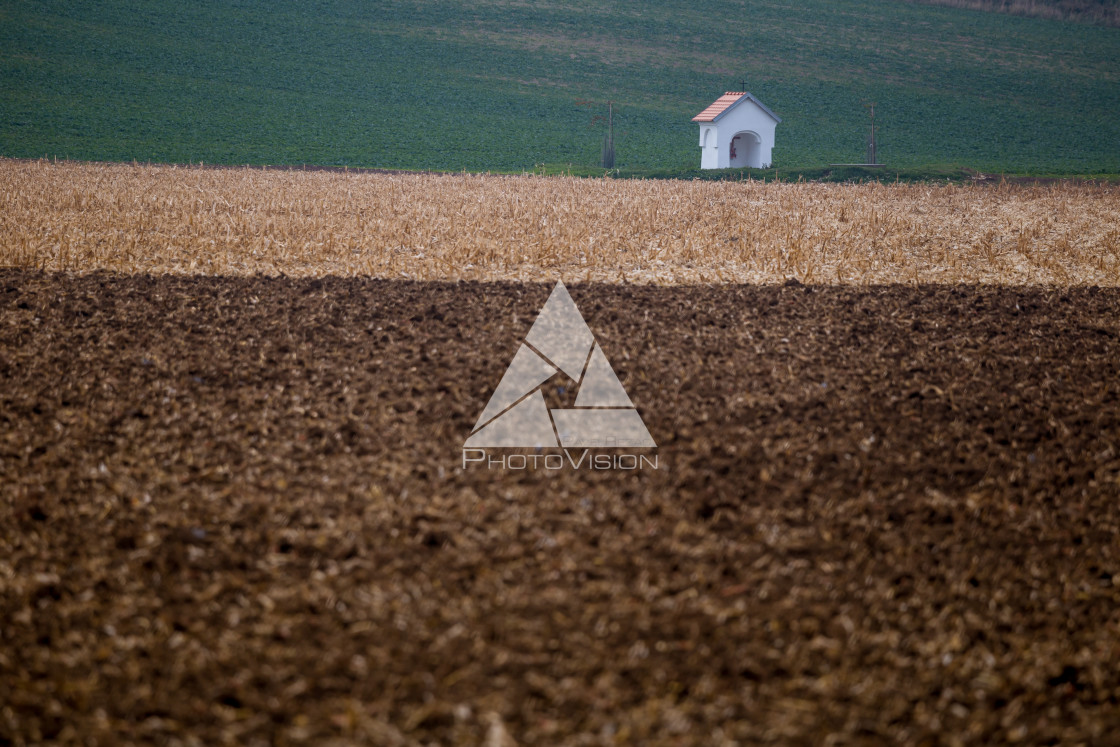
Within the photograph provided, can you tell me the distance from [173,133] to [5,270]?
111 feet

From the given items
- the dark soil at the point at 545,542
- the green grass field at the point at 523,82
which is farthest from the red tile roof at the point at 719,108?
the dark soil at the point at 545,542

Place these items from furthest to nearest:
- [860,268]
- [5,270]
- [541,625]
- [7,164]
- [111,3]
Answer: [111,3], [7,164], [860,268], [5,270], [541,625]

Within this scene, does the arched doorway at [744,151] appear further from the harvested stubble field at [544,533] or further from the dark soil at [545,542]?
the dark soil at [545,542]

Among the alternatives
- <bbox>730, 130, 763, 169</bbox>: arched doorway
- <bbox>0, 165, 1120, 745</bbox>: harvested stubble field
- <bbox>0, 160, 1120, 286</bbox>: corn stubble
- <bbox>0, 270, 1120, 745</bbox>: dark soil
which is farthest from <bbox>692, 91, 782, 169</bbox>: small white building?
<bbox>0, 270, 1120, 745</bbox>: dark soil

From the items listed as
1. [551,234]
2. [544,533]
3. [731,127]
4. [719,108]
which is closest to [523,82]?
[719,108]

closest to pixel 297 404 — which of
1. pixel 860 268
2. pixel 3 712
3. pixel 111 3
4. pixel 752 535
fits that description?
pixel 3 712

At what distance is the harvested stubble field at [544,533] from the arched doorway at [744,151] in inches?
1136

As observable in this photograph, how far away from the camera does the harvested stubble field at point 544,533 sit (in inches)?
135

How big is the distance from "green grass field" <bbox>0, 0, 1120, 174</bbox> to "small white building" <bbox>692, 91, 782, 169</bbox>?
2.61 metres

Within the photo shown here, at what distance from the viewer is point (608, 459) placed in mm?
5484

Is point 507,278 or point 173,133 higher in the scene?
point 173,133

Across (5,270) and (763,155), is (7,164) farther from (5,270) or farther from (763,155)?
(763,155)

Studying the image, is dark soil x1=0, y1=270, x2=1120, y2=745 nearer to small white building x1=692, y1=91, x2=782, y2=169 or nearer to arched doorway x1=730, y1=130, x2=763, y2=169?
small white building x1=692, y1=91, x2=782, y2=169

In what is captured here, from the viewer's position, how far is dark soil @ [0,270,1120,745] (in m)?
3.42
